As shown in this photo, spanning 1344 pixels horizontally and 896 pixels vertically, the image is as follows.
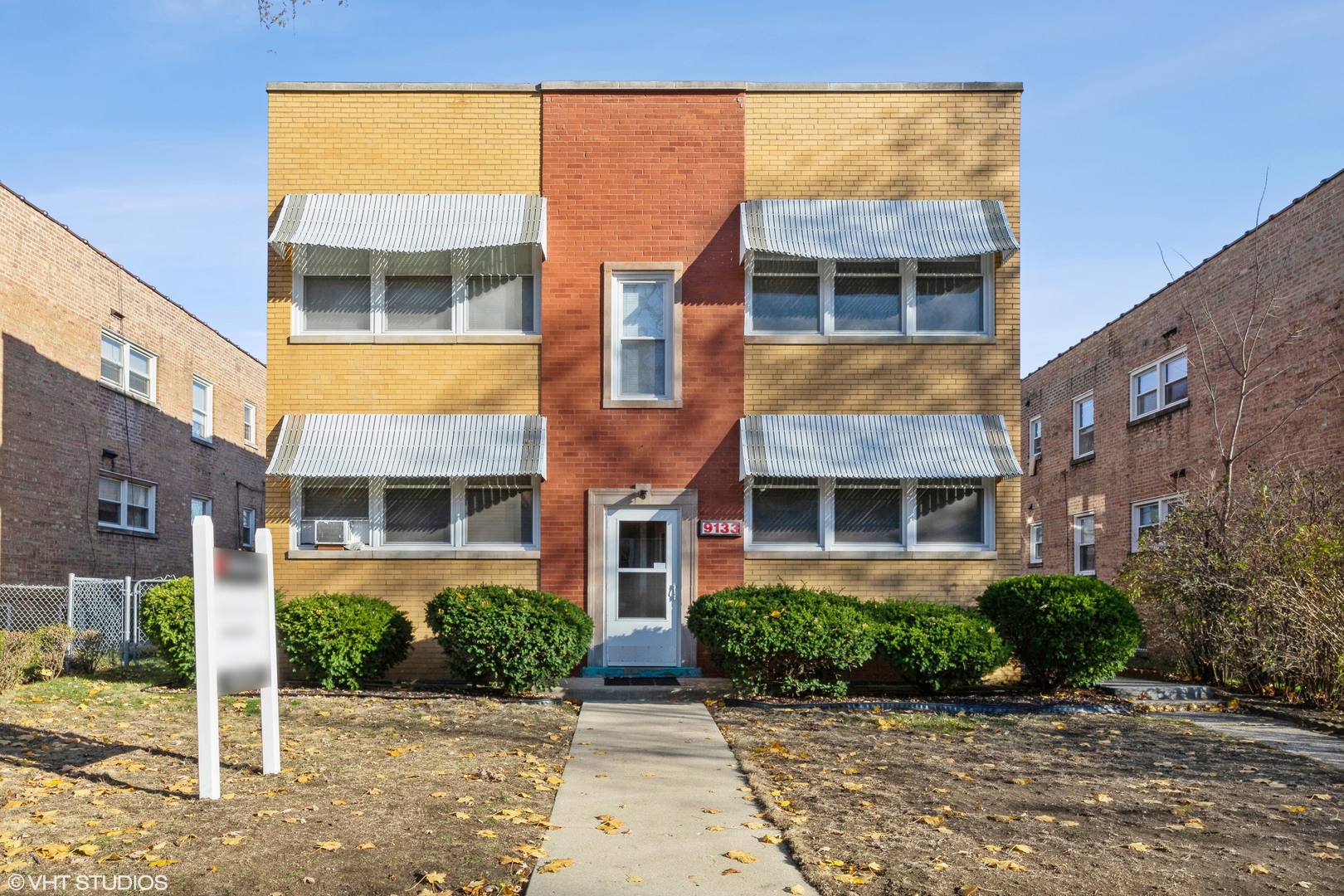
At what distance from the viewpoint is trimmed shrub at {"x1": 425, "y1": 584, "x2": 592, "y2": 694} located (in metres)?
11.3

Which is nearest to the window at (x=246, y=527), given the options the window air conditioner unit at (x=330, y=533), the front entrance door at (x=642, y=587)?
the window air conditioner unit at (x=330, y=533)

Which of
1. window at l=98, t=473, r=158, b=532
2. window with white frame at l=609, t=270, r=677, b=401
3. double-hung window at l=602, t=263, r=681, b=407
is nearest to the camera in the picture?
double-hung window at l=602, t=263, r=681, b=407

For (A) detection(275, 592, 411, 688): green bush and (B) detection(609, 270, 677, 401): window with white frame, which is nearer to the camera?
(A) detection(275, 592, 411, 688): green bush

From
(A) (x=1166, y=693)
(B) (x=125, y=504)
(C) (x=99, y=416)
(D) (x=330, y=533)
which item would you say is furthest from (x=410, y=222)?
(B) (x=125, y=504)

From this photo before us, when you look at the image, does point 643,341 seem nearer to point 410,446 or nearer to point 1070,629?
point 410,446

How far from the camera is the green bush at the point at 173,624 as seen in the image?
11.7 metres

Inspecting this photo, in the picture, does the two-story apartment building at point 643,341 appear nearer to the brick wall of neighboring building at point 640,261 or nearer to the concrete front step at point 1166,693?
the brick wall of neighboring building at point 640,261

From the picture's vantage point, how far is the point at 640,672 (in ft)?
43.0

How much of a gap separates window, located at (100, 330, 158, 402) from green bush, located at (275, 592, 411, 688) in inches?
444

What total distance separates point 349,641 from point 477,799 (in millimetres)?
5474

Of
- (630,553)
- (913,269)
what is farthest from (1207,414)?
(630,553)

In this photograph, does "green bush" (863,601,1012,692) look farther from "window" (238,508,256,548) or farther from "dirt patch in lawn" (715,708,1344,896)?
"window" (238,508,256,548)

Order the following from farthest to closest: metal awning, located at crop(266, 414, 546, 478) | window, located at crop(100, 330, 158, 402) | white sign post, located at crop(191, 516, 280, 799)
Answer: window, located at crop(100, 330, 158, 402) → metal awning, located at crop(266, 414, 546, 478) → white sign post, located at crop(191, 516, 280, 799)

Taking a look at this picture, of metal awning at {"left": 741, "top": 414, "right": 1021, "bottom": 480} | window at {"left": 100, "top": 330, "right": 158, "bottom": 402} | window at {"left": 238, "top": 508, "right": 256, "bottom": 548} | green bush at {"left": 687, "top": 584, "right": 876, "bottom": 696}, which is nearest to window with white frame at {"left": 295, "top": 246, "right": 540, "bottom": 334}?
metal awning at {"left": 741, "top": 414, "right": 1021, "bottom": 480}
